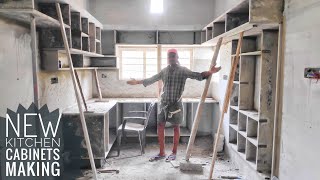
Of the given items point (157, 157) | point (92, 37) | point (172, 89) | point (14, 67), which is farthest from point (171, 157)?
point (14, 67)

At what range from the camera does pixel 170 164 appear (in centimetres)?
380

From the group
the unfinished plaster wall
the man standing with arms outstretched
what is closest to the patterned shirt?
the man standing with arms outstretched

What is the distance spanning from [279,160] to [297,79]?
0.83 metres

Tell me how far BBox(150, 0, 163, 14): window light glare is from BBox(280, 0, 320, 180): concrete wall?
3.25 metres

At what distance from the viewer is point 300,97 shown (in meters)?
2.06

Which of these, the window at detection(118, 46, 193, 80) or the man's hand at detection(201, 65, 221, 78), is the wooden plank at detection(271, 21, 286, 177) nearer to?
the man's hand at detection(201, 65, 221, 78)

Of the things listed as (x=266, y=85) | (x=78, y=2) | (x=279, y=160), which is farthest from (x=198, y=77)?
(x=78, y=2)

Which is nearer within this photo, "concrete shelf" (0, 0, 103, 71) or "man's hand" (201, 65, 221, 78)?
"concrete shelf" (0, 0, 103, 71)

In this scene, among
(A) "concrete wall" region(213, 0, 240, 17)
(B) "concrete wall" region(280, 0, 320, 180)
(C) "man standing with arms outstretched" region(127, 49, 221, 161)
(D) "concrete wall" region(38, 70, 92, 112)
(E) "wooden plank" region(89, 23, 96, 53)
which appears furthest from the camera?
(E) "wooden plank" region(89, 23, 96, 53)

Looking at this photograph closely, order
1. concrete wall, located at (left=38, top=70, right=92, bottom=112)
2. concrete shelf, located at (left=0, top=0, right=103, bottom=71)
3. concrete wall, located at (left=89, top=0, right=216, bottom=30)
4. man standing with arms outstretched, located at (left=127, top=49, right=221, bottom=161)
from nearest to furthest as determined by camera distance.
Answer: concrete shelf, located at (left=0, top=0, right=103, bottom=71) → concrete wall, located at (left=38, top=70, right=92, bottom=112) → man standing with arms outstretched, located at (left=127, top=49, right=221, bottom=161) → concrete wall, located at (left=89, top=0, right=216, bottom=30)

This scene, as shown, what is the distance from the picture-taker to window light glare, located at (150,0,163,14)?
5188 millimetres

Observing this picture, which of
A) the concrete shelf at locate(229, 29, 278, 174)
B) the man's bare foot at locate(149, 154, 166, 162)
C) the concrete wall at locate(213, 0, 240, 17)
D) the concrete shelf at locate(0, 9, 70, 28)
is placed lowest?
A: the man's bare foot at locate(149, 154, 166, 162)

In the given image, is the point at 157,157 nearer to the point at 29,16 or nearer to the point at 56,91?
the point at 56,91

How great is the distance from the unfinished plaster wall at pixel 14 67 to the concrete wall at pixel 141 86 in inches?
102
